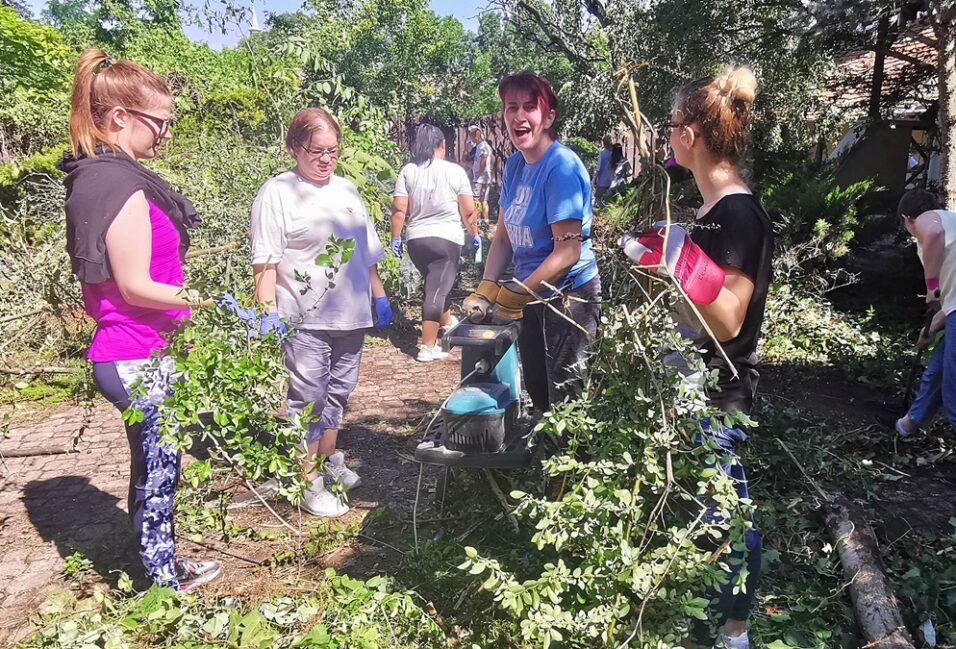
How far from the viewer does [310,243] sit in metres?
3.08

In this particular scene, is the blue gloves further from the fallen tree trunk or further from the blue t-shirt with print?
the fallen tree trunk

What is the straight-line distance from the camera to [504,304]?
2.80m

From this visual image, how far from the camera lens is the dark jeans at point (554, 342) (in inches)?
116

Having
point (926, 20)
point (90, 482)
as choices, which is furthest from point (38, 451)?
point (926, 20)

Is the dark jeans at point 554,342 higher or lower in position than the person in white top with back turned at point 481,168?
lower

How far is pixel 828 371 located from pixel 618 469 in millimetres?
4193

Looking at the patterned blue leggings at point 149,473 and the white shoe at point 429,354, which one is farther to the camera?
the white shoe at point 429,354

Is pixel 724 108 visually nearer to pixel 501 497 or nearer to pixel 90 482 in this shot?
pixel 501 497

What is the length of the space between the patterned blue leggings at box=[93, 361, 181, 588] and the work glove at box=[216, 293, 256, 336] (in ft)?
1.11

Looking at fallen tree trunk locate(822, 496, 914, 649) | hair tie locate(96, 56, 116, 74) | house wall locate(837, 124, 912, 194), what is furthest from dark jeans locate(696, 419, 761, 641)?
house wall locate(837, 124, 912, 194)

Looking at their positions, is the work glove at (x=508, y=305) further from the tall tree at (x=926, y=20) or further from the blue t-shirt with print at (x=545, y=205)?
the tall tree at (x=926, y=20)

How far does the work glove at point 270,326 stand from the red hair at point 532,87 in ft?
4.70

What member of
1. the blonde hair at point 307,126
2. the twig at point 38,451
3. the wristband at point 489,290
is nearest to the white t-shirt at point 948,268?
the wristband at point 489,290

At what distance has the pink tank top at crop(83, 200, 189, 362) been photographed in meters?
2.32
